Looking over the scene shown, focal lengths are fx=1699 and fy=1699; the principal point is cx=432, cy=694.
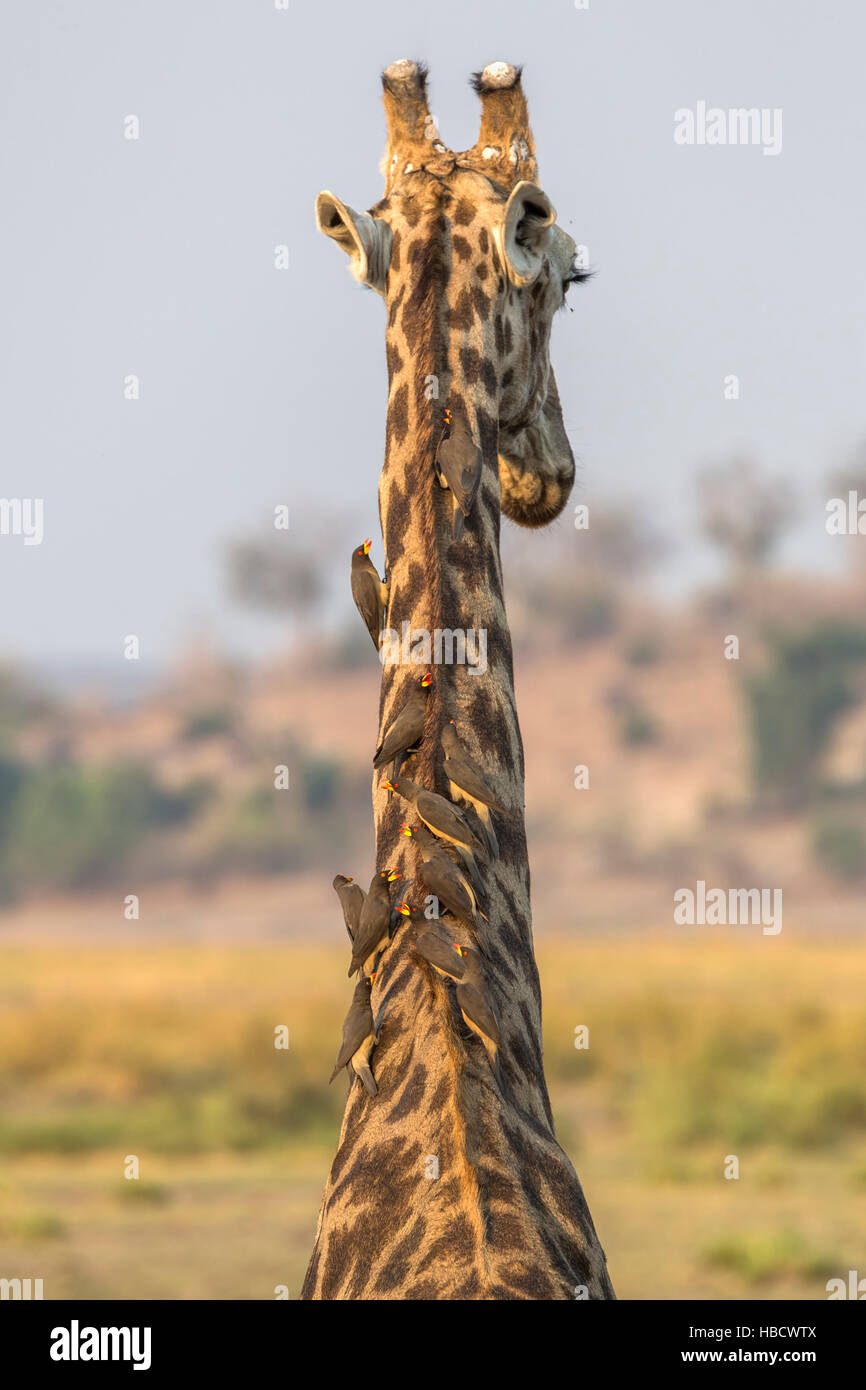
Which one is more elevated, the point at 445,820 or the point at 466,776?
the point at 466,776

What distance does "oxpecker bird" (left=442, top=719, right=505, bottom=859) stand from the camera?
446cm

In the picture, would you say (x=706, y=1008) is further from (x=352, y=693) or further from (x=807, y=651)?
(x=352, y=693)

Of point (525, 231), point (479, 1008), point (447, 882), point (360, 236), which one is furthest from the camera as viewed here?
point (525, 231)

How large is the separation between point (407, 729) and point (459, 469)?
Result: 0.73m

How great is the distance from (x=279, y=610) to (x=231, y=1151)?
226ft

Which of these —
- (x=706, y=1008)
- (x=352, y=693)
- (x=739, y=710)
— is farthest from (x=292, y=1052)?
(x=352, y=693)

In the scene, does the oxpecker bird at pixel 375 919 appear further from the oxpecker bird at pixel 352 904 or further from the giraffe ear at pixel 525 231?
the giraffe ear at pixel 525 231

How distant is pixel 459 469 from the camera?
15.2 ft

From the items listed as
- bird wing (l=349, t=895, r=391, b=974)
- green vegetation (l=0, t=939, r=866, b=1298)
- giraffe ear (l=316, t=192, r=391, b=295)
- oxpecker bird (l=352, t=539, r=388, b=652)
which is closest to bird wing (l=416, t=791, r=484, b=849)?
bird wing (l=349, t=895, r=391, b=974)

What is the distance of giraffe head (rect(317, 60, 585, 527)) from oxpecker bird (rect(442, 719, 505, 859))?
0.91 metres

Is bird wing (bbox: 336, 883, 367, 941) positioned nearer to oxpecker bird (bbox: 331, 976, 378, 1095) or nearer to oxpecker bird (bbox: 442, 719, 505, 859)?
oxpecker bird (bbox: 331, 976, 378, 1095)

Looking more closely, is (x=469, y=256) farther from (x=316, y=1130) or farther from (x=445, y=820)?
(x=316, y=1130)

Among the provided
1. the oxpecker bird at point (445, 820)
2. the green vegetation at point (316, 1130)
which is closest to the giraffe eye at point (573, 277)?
the oxpecker bird at point (445, 820)

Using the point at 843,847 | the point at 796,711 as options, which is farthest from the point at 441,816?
the point at 796,711
